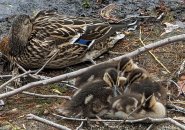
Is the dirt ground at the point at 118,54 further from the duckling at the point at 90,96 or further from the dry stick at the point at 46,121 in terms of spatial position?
the dry stick at the point at 46,121

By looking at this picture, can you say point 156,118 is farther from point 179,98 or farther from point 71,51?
point 71,51

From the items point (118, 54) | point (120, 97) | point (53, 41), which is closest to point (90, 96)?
point (120, 97)

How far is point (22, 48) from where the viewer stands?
7.14 metres

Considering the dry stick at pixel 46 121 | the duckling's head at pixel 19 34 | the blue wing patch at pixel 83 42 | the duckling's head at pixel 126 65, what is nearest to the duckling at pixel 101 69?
the duckling's head at pixel 126 65

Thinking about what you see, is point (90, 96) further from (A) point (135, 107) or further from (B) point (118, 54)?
(B) point (118, 54)

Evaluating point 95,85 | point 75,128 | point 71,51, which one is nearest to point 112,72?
point 95,85

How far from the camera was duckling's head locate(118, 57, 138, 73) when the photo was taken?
20.4 feet

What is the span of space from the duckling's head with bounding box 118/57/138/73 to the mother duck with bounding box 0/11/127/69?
1.01 metres

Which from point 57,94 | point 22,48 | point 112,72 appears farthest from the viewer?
point 22,48

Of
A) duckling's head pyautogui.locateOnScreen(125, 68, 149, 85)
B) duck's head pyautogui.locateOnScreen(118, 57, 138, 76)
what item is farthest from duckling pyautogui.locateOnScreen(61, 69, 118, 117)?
duck's head pyautogui.locateOnScreen(118, 57, 138, 76)

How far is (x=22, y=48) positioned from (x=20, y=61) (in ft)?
0.46

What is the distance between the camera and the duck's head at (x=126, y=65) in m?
6.21

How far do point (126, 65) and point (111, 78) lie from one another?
283 mm

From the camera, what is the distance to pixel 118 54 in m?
7.47
